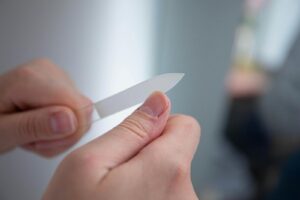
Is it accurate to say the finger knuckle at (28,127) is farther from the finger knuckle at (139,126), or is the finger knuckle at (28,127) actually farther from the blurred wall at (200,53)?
the blurred wall at (200,53)

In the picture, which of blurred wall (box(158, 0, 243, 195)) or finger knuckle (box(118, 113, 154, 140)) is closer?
finger knuckle (box(118, 113, 154, 140))

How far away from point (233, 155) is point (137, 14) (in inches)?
37.8

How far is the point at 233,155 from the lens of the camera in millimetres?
1512

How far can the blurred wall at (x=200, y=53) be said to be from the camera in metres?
0.95

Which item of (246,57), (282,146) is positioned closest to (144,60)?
(282,146)

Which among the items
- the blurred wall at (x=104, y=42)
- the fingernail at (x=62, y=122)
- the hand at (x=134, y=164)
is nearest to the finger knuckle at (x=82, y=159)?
the hand at (x=134, y=164)

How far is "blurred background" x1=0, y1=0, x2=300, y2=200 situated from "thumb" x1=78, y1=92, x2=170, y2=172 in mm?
254

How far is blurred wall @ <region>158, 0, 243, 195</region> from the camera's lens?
0.95 metres

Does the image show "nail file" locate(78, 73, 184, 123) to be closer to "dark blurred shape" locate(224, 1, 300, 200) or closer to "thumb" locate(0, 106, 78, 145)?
"thumb" locate(0, 106, 78, 145)

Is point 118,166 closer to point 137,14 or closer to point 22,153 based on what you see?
point 22,153

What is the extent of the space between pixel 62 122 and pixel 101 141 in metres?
0.10

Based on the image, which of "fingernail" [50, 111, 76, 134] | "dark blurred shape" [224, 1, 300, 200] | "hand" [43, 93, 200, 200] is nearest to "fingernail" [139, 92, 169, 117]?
"hand" [43, 93, 200, 200]

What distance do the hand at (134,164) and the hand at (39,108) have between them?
10cm

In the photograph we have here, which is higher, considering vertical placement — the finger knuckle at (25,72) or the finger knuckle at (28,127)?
the finger knuckle at (25,72)
